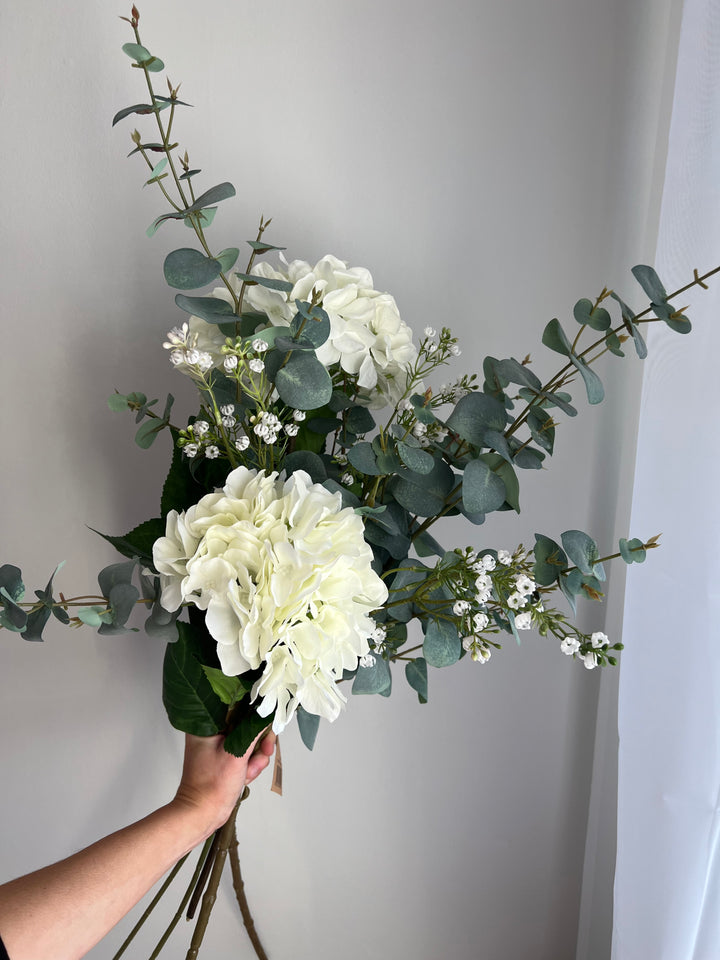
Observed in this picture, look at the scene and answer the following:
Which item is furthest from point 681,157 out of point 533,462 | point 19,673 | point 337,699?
point 19,673

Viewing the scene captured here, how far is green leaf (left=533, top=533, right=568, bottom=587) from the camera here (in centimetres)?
70

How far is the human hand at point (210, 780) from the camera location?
82cm

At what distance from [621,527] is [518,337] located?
33 cm

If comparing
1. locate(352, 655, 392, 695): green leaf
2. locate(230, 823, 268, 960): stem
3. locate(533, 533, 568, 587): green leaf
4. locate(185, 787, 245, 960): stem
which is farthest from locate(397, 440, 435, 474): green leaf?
locate(230, 823, 268, 960): stem

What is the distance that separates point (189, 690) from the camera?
0.80 m

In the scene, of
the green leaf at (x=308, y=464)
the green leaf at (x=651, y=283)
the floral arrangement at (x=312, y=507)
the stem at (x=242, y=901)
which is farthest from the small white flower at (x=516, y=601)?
the stem at (x=242, y=901)

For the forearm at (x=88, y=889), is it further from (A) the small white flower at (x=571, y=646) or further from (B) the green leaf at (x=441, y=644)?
(A) the small white flower at (x=571, y=646)

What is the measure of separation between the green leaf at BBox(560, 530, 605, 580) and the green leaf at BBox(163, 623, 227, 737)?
0.43 meters

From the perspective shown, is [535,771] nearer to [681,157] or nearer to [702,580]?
[702,580]

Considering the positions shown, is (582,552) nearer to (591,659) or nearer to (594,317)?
(591,659)

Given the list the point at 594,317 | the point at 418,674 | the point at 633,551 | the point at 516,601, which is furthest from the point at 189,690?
the point at 594,317

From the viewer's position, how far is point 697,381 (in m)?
0.79

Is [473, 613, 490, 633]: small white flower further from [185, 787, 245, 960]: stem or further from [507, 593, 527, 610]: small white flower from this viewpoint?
[185, 787, 245, 960]: stem

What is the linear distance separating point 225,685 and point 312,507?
0.81ft
